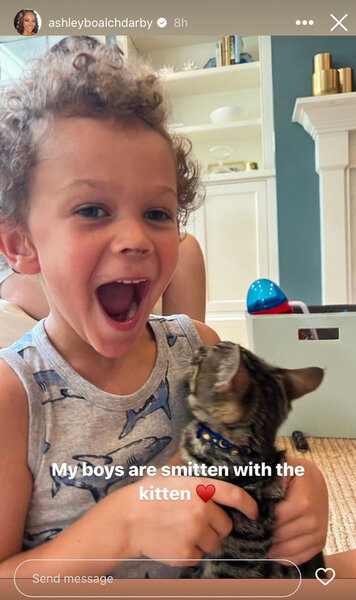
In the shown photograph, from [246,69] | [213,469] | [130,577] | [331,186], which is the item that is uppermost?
[246,69]

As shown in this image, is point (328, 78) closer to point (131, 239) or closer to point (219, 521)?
point (131, 239)

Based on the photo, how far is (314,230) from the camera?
45 centimetres

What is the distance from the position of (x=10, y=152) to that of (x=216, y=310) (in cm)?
24

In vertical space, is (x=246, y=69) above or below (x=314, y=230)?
above

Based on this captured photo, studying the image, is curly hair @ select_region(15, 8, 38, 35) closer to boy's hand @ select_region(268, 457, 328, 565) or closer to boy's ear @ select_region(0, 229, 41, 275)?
boy's ear @ select_region(0, 229, 41, 275)

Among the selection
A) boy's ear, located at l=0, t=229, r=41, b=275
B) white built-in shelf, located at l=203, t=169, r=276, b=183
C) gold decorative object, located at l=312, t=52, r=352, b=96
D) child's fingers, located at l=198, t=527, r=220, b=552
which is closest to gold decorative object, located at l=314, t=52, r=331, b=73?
gold decorative object, located at l=312, t=52, r=352, b=96

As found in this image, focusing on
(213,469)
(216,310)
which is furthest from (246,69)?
(213,469)

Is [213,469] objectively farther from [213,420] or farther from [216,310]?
[216,310]

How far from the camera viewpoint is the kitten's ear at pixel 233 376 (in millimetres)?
297

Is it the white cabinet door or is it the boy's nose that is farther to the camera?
the white cabinet door

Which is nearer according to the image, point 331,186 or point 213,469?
point 213,469

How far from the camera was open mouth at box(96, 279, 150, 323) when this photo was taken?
1.09 feet

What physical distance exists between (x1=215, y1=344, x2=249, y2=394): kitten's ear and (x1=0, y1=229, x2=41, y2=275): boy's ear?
17 centimetres

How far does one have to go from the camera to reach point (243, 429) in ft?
1.03
